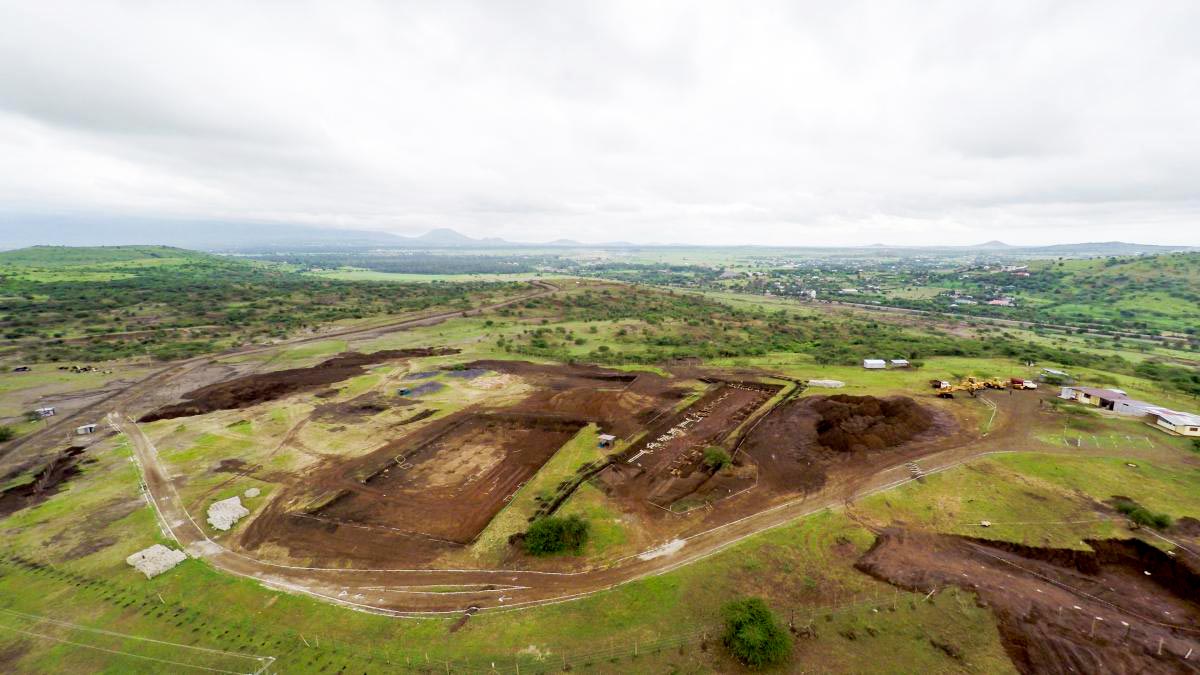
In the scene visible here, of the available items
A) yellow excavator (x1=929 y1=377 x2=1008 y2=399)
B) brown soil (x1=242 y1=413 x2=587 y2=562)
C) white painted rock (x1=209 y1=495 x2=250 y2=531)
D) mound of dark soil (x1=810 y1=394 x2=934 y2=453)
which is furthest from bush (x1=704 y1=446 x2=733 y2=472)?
white painted rock (x1=209 y1=495 x2=250 y2=531)

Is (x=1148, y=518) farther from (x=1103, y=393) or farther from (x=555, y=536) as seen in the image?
(x=555, y=536)

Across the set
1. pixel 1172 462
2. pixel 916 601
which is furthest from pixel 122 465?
pixel 1172 462

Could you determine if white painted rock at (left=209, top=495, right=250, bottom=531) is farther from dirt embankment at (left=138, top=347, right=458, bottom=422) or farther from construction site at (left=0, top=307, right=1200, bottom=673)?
dirt embankment at (left=138, top=347, right=458, bottom=422)

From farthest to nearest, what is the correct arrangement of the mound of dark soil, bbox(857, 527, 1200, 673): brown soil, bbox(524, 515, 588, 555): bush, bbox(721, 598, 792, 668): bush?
the mound of dark soil < bbox(524, 515, 588, 555): bush < bbox(857, 527, 1200, 673): brown soil < bbox(721, 598, 792, 668): bush

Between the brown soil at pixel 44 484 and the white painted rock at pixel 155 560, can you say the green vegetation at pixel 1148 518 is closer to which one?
the white painted rock at pixel 155 560

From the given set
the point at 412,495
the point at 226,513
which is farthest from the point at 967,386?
the point at 226,513

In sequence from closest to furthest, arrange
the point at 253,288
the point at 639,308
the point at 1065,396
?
the point at 1065,396
the point at 639,308
the point at 253,288

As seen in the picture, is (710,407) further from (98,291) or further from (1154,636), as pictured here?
(98,291)
